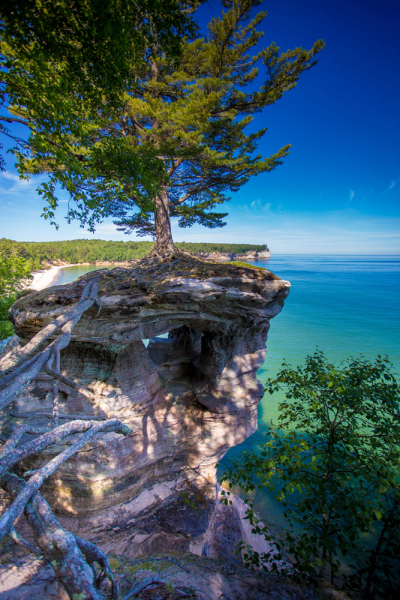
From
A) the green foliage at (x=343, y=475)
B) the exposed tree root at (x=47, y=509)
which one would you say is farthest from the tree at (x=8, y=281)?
the green foliage at (x=343, y=475)

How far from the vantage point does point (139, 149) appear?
5.61 m

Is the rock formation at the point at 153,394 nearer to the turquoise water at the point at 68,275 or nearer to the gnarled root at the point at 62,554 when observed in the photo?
the gnarled root at the point at 62,554

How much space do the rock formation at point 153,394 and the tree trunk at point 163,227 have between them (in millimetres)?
932

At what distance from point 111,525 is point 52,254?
85148 mm

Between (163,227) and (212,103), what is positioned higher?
(212,103)

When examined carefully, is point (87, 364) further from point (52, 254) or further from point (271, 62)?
point (52, 254)

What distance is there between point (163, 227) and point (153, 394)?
16.0ft

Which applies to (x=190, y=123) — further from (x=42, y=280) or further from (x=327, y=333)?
(x=42, y=280)

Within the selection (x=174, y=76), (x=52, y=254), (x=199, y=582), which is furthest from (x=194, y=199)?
(x=52, y=254)

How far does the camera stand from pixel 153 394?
7203 mm

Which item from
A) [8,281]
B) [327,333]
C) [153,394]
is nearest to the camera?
[153,394]

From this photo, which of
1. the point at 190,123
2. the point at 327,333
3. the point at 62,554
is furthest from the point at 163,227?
the point at 327,333

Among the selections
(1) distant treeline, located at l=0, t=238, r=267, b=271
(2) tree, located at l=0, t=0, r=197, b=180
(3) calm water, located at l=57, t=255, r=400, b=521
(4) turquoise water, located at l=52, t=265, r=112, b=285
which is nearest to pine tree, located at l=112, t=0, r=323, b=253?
(2) tree, located at l=0, t=0, r=197, b=180

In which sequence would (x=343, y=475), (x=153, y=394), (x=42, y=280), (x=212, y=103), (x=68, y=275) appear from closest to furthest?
1. (x=343, y=475)
2. (x=212, y=103)
3. (x=153, y=394)
4. (x=42, y=280)
5. (x=68, y=275)
